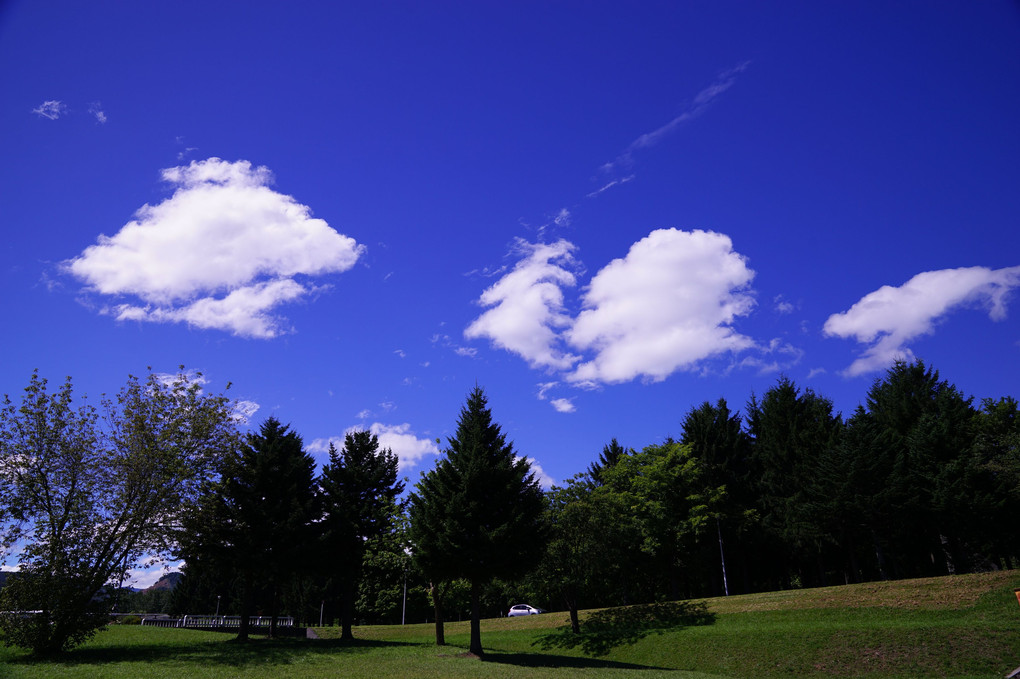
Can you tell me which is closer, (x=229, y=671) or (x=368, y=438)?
(x=229, y=671)

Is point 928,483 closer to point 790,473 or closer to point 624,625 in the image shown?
point 790,473

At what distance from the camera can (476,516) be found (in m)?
31.2

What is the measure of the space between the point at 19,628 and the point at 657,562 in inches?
1813

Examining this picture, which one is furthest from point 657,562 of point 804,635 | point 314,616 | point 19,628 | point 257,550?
point 314,616

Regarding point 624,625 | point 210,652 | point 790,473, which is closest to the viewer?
point 210,652

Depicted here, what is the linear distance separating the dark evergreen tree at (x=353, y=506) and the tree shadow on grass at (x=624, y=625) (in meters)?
14.4

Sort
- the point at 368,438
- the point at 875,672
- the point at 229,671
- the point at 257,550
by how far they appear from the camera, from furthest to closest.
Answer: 1. the point at 368,438
2. the point at 257,550
3. the point at 875,672
4. the point at 229,671

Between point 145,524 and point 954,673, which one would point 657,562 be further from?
point 145,524

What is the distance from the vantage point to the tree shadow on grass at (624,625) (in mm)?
36531

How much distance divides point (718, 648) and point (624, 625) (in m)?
10.6

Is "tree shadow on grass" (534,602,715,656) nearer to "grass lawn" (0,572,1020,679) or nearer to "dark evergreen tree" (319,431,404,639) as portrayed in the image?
"grass lawn" (0,572,1020,679)

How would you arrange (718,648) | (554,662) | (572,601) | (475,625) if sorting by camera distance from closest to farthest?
(554,662) < (718,648) < (475,625) < (572,601)

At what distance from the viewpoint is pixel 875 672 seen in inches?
968

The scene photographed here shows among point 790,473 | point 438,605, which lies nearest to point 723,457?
point 790,473
